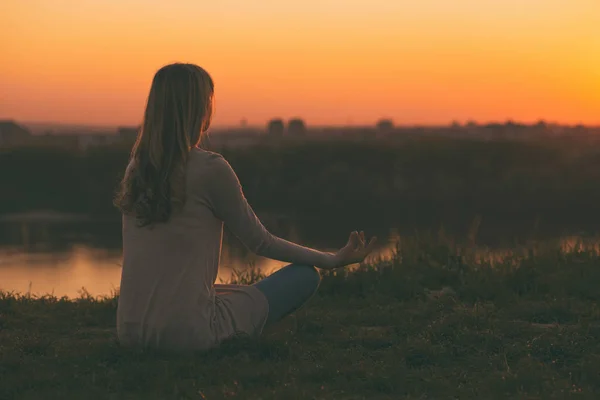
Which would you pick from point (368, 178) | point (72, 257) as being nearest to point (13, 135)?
point (368, 178)

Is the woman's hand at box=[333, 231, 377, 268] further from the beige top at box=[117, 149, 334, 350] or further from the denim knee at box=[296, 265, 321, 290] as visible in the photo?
the beige top at box=[117, 149, 334, 350]

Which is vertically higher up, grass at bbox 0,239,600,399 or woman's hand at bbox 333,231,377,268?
woman's hand at bbox 333,231,377,268

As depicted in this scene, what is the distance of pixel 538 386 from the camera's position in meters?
2.79

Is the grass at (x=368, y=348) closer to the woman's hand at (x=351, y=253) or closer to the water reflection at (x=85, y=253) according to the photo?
the woman's hand at (x=351, y=253)

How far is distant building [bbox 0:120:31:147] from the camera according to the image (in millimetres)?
19517

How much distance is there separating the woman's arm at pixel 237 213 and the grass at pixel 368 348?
370mm

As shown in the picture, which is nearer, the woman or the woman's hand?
the woman

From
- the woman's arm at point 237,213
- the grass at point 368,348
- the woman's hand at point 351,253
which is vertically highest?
the woman's arm at point 237,213

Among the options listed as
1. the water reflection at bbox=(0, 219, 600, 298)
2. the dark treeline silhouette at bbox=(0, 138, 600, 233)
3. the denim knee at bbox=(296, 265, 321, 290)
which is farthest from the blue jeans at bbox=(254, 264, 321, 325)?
the dark treeline silhouette at bbox=(0, 138, 600, 233)

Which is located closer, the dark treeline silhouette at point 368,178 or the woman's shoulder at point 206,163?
the woman's shoulder at point 206,163

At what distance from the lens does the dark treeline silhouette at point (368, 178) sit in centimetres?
1688

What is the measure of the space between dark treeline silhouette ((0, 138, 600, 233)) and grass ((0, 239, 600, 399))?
11.4 m

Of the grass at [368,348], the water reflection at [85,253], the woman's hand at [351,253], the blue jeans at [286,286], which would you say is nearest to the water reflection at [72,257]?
the water reflection at [85,253]

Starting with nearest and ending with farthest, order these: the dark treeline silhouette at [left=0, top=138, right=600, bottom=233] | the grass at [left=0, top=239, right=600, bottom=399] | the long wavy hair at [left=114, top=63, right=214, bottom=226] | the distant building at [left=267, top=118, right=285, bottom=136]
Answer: the grass at [left=0, top=239, right=600, bottom=399], the long wavy hair at [left=114, top=63, right=214, bottom=226], the dark treeline silhouette at [left=0, top=138, right=600, bottom=233], the distant building at [left=267, top=118, right=285, bottom=136]
